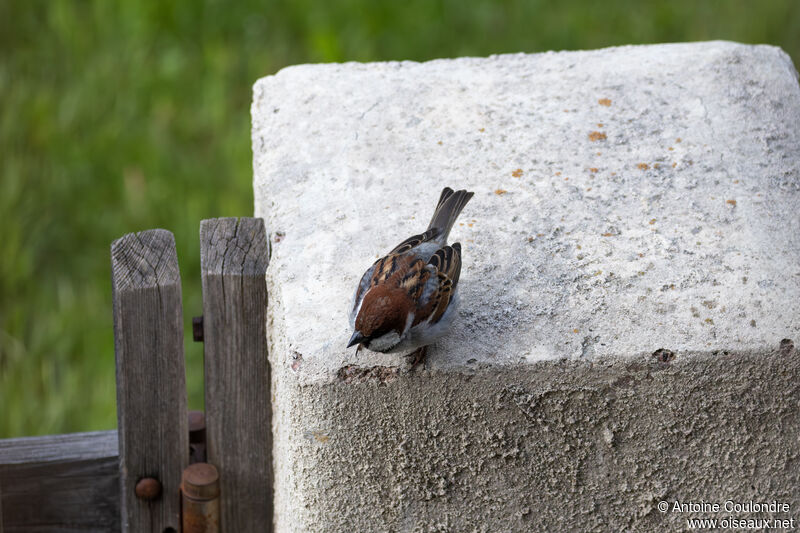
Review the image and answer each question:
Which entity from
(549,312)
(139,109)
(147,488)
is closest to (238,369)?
(147,488)

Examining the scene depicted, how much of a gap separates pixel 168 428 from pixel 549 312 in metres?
0.80

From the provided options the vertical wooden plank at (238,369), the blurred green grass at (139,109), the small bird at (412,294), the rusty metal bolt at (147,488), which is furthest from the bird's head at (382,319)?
Result: the blurred green grass at (139,109)

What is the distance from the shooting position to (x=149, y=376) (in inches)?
71.4

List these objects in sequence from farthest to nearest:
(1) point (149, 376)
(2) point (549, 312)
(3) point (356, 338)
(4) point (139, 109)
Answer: (4) point (139, 109)
(1) point (149, 376)
(2) point (549, 312)
(3) point (356, 338)

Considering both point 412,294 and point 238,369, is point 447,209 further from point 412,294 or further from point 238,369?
point 238,369

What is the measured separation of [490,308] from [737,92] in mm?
938

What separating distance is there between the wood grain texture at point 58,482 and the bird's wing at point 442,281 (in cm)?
75

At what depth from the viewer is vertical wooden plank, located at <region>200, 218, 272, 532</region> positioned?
1.81 meters

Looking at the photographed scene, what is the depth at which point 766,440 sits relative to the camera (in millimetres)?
1613

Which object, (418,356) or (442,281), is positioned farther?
(442,281)

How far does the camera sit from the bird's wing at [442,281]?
1653mm

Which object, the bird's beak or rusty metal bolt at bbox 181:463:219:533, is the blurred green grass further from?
the bird's beak

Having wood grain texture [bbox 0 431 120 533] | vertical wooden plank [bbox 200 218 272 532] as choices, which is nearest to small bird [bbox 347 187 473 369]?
vertical wooden plank [bbox 200 218 272 532]

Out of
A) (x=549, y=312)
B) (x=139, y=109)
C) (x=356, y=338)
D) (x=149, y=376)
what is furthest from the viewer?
(x=139, y=109)
